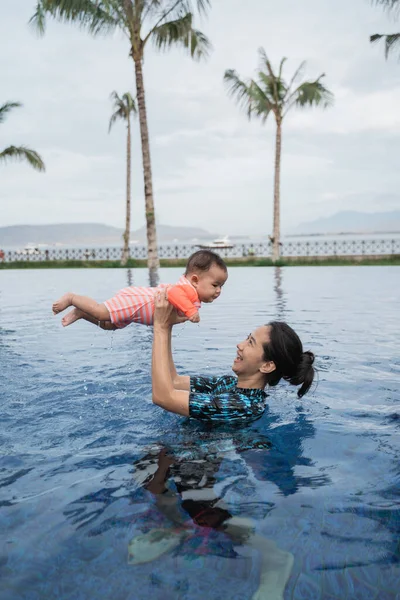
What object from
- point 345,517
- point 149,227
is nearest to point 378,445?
point 345,517

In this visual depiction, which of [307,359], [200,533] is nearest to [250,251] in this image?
[307,359]

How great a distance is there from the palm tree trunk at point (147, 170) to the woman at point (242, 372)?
1794cm

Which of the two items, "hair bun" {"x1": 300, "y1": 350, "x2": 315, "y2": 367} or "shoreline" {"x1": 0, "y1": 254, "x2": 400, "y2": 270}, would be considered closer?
"hair bun" {"x1": 300, "y1": 350, "x2": 315, "y2": 367}

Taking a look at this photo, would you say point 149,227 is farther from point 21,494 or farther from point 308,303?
point 21,494

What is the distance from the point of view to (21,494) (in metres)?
3.28

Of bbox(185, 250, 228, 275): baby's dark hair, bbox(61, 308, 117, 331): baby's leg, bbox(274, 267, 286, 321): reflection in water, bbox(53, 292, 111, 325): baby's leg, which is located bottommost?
bbox(274, 267, 286, 321): reflection in water

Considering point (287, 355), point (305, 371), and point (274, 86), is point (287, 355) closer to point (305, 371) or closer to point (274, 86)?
point (305, 371)

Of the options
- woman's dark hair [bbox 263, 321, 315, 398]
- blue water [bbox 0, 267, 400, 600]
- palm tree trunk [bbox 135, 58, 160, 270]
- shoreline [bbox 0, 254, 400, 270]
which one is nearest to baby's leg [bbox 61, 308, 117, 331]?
blue water [bbox 0, 267, 400, 600]

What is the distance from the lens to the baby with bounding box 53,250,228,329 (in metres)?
4.46

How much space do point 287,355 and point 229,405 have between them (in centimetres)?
54

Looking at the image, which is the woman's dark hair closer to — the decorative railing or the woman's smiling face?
the woman's smiling face

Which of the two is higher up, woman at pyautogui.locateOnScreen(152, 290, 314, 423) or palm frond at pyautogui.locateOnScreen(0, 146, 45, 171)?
palm frond at pyautogui.locateOnScreen(0, 146, 45, 171)

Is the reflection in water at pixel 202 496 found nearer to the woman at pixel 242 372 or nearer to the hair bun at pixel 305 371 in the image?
the woman at pixel 242 372

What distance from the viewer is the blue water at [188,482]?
249 cm
